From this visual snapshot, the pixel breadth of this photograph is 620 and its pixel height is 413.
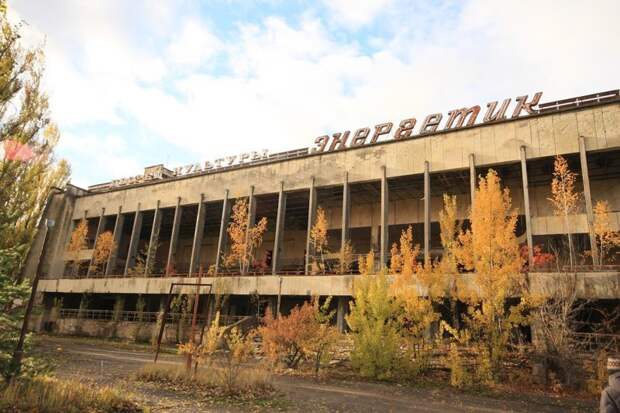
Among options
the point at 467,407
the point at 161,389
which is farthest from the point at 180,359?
the point at 467,407

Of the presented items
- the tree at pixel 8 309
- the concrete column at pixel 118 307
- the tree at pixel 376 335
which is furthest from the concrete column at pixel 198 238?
the tree at pixel 8 309

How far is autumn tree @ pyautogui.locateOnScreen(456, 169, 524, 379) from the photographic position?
54.3ft

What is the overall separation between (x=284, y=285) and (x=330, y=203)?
38.7ft

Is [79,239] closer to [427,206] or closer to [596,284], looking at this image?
[427,206]

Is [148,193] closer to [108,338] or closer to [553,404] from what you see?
[108,338]

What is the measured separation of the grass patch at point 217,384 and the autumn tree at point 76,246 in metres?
40.0

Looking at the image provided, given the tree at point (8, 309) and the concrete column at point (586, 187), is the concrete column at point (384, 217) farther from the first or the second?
the tree at point (8, 309)

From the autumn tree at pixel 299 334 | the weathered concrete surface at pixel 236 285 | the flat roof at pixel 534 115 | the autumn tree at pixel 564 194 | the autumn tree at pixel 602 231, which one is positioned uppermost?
the flat roof at pixel 534 115

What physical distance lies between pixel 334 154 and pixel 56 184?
34.4 meters

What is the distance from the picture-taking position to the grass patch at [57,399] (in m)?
7.88

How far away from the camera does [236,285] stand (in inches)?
1341

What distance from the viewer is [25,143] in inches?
630

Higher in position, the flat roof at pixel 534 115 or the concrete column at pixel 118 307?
the flat roof at pixel 534 115

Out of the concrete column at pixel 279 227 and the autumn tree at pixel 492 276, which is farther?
the concrete column at pixel 279 227
